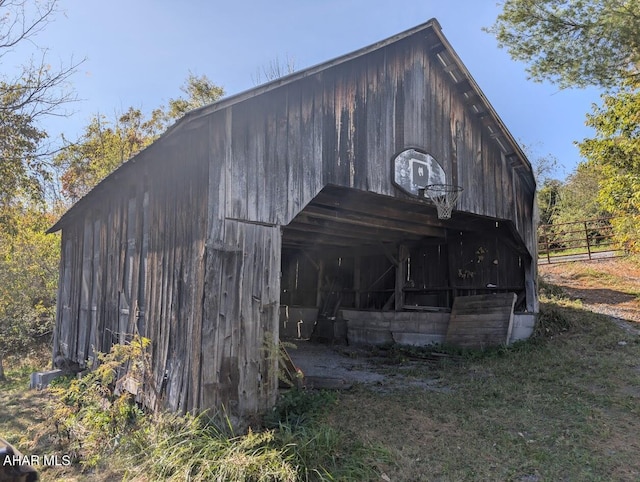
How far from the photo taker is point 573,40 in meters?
12.3

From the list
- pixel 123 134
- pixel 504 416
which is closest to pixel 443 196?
pixel 504 416

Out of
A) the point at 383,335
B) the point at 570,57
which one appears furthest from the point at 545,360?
the point at 570,57

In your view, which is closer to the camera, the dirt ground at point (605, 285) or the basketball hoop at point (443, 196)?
the basketball hoop at point (443, 196)

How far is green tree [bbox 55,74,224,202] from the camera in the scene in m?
18.9

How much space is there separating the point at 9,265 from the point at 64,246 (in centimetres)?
491

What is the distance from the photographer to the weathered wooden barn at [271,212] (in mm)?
5262

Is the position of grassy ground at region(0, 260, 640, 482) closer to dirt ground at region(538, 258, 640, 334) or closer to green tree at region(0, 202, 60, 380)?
dirt ground at region(538, 258, 640, 334)

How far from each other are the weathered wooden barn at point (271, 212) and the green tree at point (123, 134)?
9.39 meters

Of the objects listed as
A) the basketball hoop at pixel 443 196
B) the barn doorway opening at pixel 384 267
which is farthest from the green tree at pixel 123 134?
the basketball hoop at pixel 443 196

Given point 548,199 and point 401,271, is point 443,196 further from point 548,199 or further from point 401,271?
point 548,199

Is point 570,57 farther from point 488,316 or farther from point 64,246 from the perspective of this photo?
point 64,246

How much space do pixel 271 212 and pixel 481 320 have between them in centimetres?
625

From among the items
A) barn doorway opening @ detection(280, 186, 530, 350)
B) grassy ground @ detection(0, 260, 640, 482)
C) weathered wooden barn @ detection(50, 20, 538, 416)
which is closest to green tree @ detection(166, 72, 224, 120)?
barn doorway opening @ detection(280, 186, 530, 350)

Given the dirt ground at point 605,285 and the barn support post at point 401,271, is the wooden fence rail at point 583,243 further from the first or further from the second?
the barn support post at point 401,271
